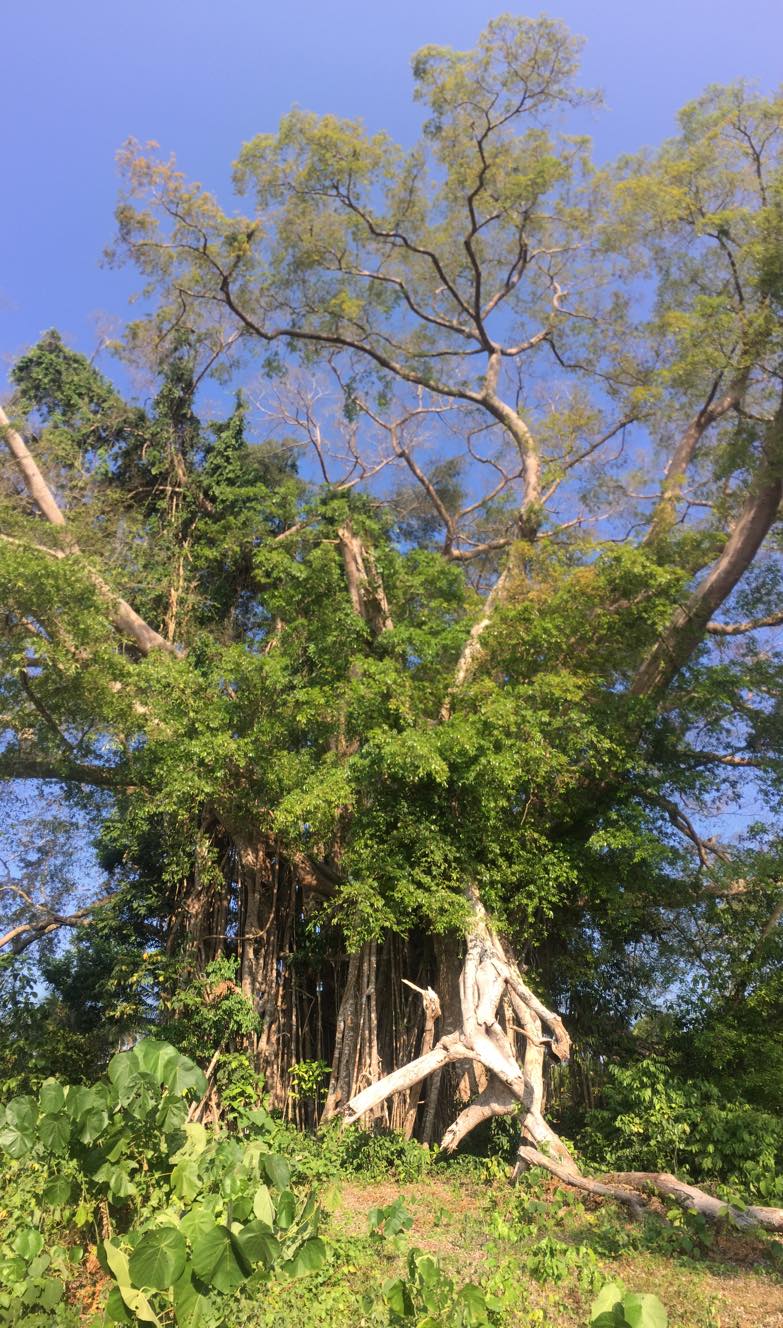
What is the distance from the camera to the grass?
3.25 meters

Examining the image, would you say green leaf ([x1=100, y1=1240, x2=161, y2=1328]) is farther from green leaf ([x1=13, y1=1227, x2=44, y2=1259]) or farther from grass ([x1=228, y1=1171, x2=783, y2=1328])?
grass ([x1=228, y1=1171, x2=783, y2=1328])

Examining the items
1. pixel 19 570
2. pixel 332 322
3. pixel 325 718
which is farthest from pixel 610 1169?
pixel 332 322

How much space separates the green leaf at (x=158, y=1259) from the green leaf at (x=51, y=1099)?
2.65 feet

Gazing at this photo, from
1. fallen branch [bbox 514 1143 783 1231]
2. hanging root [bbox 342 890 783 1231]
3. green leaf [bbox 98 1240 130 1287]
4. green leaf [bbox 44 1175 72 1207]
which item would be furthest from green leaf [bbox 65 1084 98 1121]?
fallen branch [bbox 514 1143 783 1231]

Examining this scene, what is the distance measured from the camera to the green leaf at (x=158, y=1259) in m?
2.24

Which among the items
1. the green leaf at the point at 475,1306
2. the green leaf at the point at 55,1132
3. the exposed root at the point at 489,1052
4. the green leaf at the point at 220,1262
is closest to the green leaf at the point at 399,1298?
the green leaf at the point at 475,1306

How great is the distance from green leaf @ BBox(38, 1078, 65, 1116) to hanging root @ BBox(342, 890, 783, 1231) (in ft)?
9.20

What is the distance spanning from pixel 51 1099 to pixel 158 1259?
912 mm

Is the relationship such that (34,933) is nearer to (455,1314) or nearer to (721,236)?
(455,1314)

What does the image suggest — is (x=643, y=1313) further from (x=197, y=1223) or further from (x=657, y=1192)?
(x=657, y=1192)

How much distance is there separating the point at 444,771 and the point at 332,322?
744 cm

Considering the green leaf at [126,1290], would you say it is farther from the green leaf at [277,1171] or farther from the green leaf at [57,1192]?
the green leaf at [57,1192]

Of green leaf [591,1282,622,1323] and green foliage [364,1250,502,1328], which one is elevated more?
green leaf [591,1282,622,1323]

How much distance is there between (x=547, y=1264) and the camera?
12.2ft
